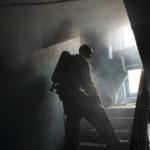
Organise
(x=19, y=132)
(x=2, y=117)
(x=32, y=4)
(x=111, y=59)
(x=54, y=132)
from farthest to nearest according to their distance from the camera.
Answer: (x=111, y=59) → (x=54, y=132) → (x=32, y=4) → (x=19, y=132) → (x=2, y=117)

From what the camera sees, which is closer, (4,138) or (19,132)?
(4,138)

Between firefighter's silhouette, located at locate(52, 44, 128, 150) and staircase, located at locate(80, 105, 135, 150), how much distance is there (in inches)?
14.8

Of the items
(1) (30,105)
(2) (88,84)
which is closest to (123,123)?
(2) (88,84)

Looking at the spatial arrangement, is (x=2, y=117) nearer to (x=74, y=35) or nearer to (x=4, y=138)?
(x=4, y=138)

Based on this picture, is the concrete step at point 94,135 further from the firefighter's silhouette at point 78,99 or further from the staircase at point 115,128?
the firefighter's silhouette at point 78,99

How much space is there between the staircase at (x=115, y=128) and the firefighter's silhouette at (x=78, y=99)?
37 cm

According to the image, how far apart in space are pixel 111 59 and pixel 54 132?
3.97 meters

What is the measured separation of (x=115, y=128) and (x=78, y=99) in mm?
1323

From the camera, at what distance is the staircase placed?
3.34 metres

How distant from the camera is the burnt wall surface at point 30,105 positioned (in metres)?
2.60

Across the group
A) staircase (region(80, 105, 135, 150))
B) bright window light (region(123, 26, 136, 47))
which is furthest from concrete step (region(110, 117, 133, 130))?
bright window light (region(123, 26, 136, 47))

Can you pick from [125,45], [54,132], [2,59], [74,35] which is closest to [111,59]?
[125,45]

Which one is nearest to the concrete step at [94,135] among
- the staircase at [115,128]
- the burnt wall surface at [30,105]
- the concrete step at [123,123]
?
the staircase at [115,128]

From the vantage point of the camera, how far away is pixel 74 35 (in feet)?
16.0
